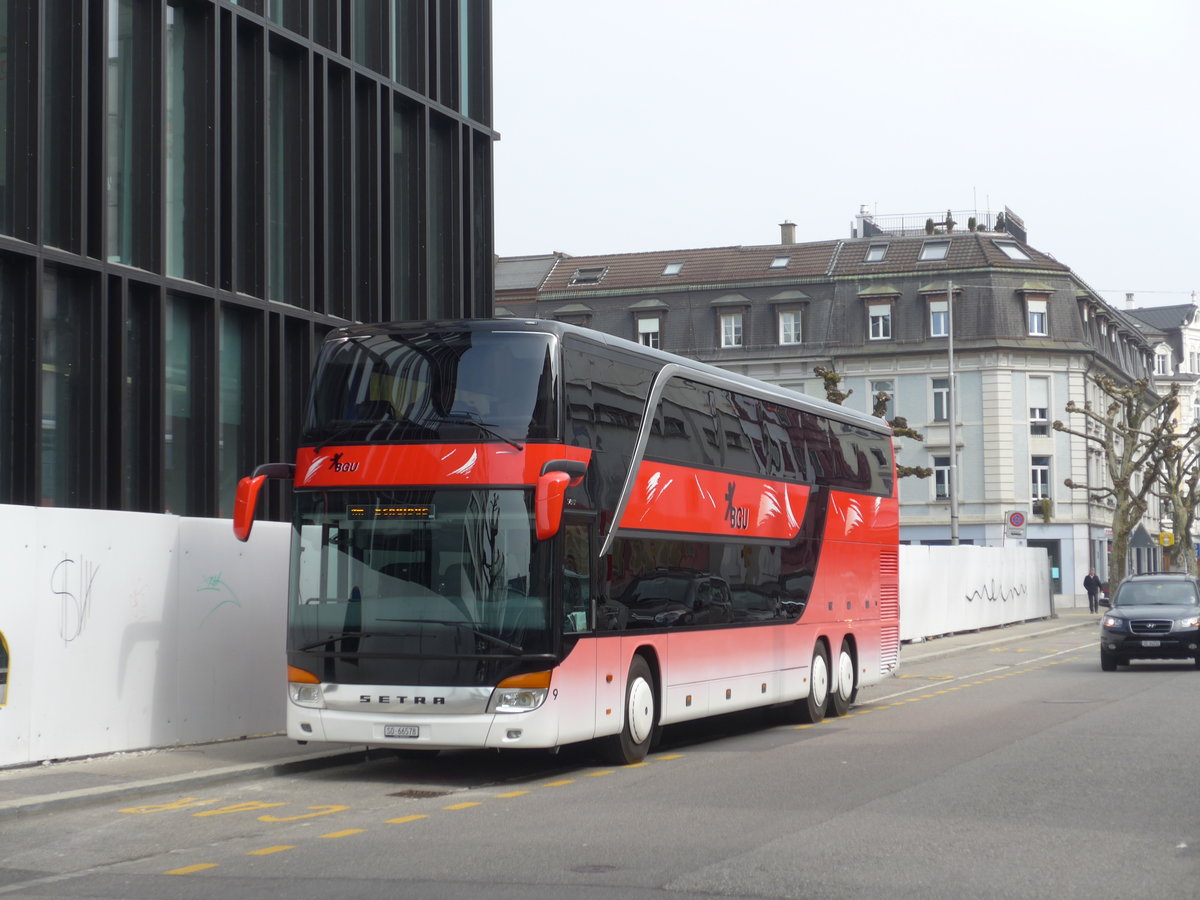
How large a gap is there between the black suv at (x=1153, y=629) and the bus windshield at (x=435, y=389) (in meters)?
18.1

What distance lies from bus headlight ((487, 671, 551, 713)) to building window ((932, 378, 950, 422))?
192 ft

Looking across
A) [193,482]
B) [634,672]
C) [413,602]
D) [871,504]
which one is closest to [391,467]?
[413,602]

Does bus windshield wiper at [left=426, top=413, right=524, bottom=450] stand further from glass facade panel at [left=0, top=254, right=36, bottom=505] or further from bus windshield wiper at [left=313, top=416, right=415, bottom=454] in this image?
glass facade panel at [left=0, top=254, right=36, bottom=505]

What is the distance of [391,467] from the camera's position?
45.1 ft

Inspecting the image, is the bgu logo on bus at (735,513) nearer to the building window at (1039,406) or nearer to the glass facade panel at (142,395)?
the glass facade panel at (142,395)

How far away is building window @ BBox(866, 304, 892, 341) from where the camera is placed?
230ft

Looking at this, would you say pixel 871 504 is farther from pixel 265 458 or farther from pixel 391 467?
pixel 391 467

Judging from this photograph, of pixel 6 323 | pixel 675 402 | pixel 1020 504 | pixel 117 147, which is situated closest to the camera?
pixel 675 402

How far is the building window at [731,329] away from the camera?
235 ft

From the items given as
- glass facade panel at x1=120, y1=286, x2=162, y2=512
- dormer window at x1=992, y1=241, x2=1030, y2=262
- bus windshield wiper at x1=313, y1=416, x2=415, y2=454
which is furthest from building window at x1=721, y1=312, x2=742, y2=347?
bus windshield wiper at x1=313, y1=416, x2=415, y2=454

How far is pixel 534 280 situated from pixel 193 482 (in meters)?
54.3

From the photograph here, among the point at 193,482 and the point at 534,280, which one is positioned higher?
the point at 534,280

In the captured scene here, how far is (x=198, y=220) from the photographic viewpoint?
21.7 m

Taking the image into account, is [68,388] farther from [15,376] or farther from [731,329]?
[731,329]
